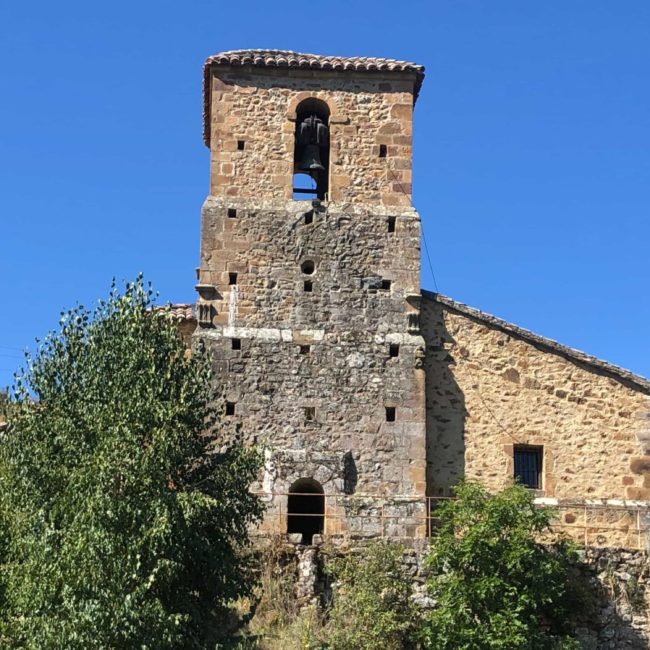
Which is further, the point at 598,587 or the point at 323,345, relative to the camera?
the point at 323,345

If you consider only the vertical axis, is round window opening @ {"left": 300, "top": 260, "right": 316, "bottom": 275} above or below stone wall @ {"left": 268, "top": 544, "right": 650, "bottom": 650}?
above

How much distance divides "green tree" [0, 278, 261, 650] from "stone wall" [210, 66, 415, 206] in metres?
5.64

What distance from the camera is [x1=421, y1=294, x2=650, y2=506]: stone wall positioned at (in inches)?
1005

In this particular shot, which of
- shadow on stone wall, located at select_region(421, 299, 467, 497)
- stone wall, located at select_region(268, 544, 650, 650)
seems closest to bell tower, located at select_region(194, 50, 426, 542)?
shadow on stone wall, located at select_region(421, 299, 467, 497)

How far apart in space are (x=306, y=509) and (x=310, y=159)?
6589 millimetres

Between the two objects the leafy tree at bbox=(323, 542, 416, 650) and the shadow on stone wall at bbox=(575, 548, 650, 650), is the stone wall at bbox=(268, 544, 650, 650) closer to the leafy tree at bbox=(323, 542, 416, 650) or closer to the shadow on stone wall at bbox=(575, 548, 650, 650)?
the shadow on stone wall at bbox=(575, 548, 650, 650)

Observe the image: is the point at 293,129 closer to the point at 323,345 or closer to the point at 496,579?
the point at 323,345

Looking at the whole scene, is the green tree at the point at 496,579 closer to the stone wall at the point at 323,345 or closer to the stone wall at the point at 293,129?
the stone wall at the point at 323,345

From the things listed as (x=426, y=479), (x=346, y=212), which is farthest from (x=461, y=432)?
(x=346, y=212)

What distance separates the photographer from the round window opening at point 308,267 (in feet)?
84.3

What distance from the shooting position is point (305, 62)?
2644 cm

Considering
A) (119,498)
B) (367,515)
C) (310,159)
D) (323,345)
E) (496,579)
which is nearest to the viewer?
(119,498)

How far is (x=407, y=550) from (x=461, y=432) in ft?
10.4

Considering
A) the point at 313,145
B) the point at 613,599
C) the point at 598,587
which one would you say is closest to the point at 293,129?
the point at 313,145
